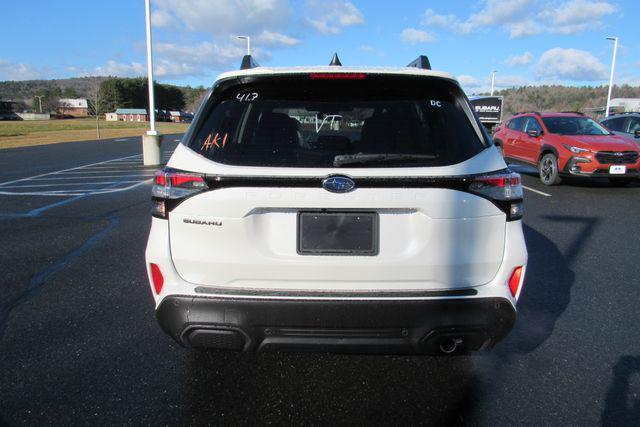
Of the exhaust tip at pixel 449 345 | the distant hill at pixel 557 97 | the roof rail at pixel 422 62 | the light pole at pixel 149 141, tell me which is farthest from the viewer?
the distant hill at pixel 557 97

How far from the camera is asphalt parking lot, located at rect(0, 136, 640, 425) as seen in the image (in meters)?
2.49

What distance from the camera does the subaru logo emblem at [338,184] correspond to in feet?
7.14

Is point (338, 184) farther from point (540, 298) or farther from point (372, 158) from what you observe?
point (540, 298)

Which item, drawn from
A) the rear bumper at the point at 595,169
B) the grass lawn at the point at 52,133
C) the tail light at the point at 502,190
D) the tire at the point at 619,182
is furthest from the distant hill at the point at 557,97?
the tail light at the point at 502,190

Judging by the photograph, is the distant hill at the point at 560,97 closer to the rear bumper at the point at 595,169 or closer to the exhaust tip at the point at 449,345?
the rear bumper at the point at 595,169

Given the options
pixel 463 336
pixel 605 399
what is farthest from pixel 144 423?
pixel 605 399

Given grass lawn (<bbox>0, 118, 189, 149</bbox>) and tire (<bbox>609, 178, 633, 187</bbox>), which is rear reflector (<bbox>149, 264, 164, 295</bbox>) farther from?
grass lawn (<bbox>0, 118, 189, 149</bbox>)

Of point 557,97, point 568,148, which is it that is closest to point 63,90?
point 557,97

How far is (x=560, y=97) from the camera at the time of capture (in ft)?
360

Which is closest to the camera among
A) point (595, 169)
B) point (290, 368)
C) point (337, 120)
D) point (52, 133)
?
point (337, 120)

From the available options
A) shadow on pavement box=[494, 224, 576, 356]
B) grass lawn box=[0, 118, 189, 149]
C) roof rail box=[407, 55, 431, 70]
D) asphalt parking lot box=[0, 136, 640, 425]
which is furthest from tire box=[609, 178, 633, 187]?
grass lawn box=[0, 118, 189, 149]

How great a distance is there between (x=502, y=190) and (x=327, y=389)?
141 cm

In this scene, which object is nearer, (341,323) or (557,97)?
(341,323)

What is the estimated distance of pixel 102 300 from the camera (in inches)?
155
